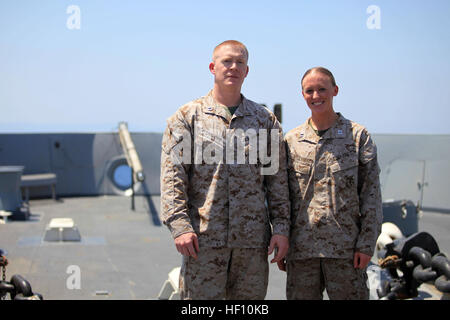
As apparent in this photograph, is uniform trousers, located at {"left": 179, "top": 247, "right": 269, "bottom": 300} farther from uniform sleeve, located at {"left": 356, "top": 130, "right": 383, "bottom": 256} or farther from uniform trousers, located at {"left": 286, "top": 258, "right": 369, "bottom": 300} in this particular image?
uniform sleeve, located at {"left": 356, "top": 130, "right": 383, "bottom": 256}

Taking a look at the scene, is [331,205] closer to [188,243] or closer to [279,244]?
[279,244]

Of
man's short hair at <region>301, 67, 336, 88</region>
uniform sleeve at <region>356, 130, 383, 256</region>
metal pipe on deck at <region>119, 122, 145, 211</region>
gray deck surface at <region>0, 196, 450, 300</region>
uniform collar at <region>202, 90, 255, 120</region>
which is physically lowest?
gray deck surface at <region>0, 196, 450, 300</region>

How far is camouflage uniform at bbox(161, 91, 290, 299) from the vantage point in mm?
2182

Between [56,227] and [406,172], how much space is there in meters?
4.89

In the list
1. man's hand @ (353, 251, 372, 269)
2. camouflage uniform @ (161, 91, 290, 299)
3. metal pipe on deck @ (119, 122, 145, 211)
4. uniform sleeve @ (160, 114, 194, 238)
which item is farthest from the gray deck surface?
uniform sleeve @ (160, 114, 194, 238)

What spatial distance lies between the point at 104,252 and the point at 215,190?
13.0 ft

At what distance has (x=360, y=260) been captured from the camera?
229cm

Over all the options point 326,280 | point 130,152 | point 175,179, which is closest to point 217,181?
point 175,179

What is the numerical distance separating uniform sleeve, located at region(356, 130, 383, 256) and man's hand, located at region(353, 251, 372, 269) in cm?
2

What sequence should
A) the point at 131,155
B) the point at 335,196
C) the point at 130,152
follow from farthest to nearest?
the point at 130,152, the point at 131,155, the point at 335,196

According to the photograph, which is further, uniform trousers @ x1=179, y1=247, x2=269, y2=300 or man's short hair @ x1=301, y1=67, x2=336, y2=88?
man's short hair @ x1=301, y1=67, x2=336, y2=88

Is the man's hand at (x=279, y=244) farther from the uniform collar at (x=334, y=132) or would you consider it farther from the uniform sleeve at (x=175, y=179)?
the uniform collar at (x=334, y=132)

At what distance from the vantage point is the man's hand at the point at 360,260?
2283 millimetres

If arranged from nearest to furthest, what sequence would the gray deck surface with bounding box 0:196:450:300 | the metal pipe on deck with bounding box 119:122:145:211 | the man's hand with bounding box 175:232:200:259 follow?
1. the man's hand with bounding box 175:232:200:259
2. the gray deck surface with bounding box 0:196:450:300
3. the metal pipe on deck with bounding box 119:122:145:211
